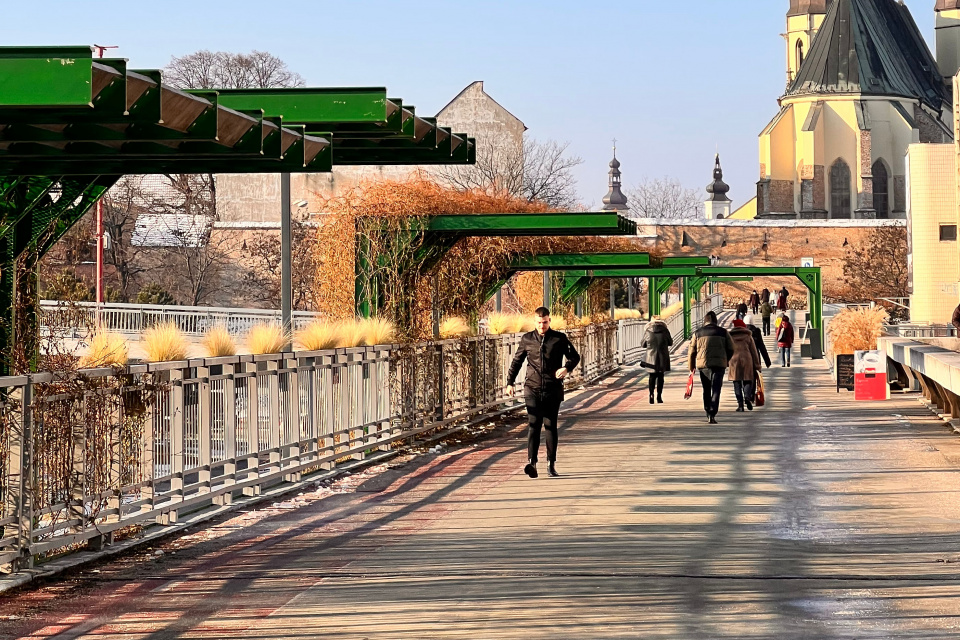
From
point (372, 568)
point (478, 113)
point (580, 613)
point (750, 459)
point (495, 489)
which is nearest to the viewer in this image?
point (580, 613)

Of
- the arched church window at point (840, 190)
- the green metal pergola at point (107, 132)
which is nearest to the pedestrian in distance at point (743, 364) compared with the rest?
the green metal pergola at point (107, 132)

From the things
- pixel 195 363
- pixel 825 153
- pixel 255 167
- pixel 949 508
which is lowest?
pixel 949 508

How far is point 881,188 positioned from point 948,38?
21043 mm

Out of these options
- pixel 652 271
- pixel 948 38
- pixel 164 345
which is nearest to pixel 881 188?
pixel 948 38

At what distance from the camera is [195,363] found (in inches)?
467

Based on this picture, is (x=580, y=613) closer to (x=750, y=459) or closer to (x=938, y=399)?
(x=750, y=459)

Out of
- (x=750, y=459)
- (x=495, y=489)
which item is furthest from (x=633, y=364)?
(x=495, y=489)

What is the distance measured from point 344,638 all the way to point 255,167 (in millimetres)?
5792

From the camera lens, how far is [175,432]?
11312 millimetres

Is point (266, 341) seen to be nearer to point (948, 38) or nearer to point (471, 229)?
point (471, 229)

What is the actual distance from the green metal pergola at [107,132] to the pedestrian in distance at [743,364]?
38.2 ft

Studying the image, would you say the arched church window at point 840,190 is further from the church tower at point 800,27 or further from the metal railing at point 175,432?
the metal railing at point 175,432

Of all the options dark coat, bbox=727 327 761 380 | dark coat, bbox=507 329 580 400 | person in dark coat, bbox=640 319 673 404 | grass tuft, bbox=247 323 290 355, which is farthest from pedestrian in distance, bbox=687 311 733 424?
grass tuft, bbox=247 323 290 355

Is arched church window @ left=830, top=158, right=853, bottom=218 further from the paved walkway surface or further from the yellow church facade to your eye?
the paved walkway surface
